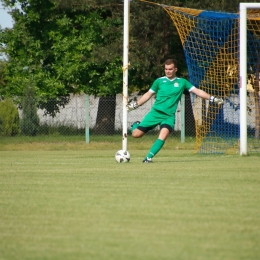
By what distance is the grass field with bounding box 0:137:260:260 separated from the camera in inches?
215

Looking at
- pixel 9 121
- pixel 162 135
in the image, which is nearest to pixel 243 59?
pixel 162 135

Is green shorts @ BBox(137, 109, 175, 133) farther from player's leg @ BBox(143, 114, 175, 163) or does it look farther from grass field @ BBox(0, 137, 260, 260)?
grass field @ BBox(0, 137, 260, 260)

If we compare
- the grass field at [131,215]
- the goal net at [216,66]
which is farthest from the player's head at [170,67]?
the goal net at [216,66]

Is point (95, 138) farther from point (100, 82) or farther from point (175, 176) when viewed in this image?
point (175, 176)

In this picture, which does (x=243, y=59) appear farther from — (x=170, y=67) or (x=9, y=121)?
(x=9, y=121)

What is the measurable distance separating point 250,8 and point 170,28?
14.0 meters

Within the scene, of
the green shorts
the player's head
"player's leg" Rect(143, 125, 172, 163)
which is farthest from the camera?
the green shorts

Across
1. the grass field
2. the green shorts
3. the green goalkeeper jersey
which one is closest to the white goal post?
the green goalkeeper jersey

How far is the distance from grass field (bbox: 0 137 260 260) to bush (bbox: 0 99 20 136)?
52.8ft

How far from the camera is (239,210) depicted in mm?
7281

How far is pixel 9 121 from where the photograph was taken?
92.3 ft

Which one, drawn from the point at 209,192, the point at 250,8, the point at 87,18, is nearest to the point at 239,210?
the point at 209,192

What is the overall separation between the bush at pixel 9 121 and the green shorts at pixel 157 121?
14.1 m

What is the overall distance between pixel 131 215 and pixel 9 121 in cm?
2164
